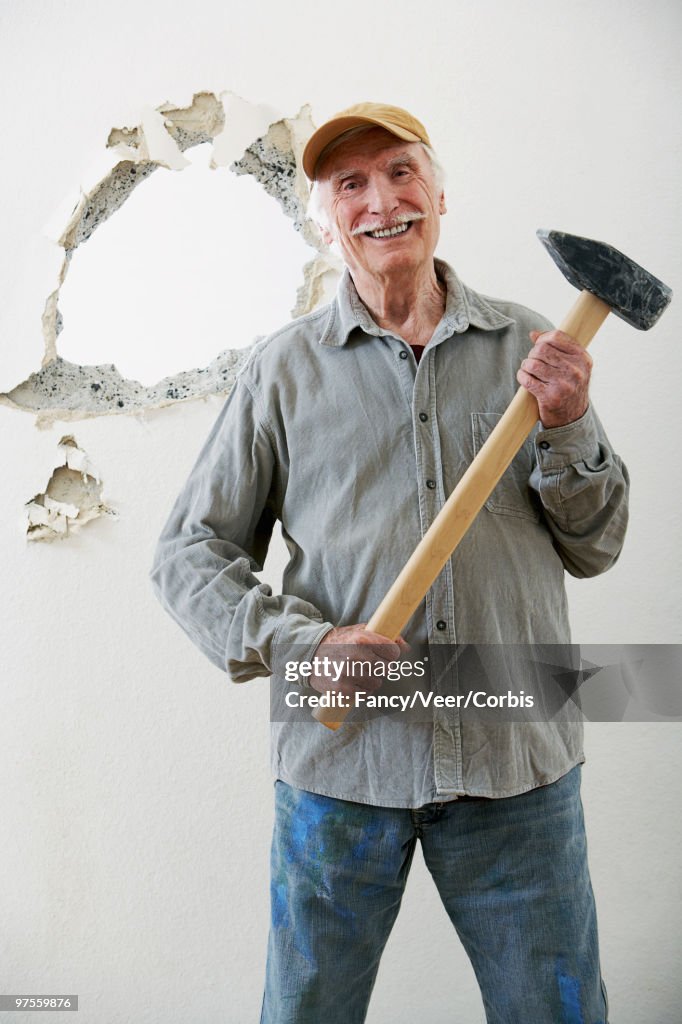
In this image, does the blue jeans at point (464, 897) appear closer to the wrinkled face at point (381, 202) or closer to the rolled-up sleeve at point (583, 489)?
the rolled-up sleeve at point (583, 489)

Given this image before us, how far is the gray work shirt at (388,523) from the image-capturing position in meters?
1.09

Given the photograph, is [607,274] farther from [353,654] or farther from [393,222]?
[353,654]

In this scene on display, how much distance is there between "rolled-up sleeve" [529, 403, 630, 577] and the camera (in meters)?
1.07

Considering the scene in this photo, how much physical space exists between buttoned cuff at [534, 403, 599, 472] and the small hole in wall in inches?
37.6

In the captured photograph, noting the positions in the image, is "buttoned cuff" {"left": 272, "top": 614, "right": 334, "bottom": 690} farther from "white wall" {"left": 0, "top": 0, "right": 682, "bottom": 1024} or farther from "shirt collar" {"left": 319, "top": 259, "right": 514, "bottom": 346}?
"white wall" {"left": 0, "top": 0, "right": 682, "bottom": 1024}

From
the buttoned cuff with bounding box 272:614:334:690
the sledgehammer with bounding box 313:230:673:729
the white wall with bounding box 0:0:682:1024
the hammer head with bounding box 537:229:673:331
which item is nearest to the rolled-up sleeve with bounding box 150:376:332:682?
the buttoned cuff with bounding box 272:614:334:690

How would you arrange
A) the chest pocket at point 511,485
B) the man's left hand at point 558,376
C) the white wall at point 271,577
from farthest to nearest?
the white wall at point 271,577 < the chest pocket at point 511,485 < the man's left hand at point 558,376

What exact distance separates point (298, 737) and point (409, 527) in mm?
302

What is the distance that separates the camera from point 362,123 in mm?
1173

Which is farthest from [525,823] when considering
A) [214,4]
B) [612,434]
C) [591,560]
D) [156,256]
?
[214,4]

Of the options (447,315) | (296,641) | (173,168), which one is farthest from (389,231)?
(173,168)

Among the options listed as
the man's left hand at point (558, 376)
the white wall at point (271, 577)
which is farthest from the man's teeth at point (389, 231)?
the white wall at point (271, 577)

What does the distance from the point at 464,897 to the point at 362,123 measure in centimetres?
98

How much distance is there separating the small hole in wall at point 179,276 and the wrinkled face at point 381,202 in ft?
2.28
